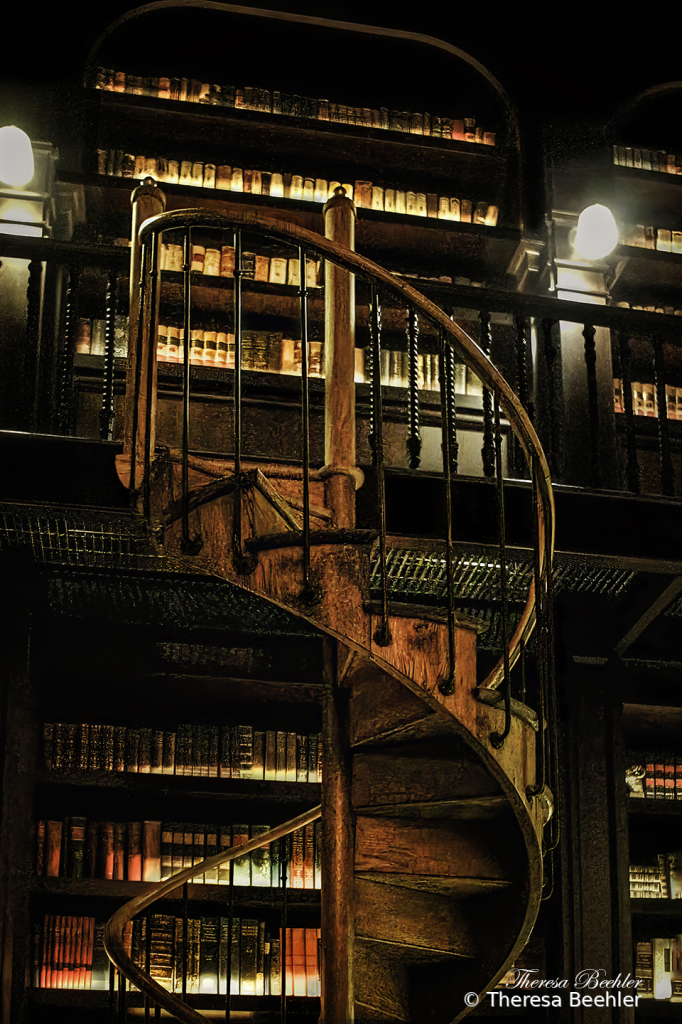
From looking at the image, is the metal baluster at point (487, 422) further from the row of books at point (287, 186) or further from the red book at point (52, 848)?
the red book at point (52, 848)

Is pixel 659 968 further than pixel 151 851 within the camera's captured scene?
Result: Yes

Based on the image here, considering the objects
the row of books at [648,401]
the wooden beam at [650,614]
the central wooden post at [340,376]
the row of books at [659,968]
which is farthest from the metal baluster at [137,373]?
the row of books at [659,968]

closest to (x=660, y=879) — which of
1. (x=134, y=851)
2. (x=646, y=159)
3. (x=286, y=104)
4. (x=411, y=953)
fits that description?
(x=411, y=953)

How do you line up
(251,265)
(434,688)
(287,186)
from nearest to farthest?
(434,688) < (251,265) < (287,186)

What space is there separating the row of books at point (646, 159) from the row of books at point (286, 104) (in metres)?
0.67

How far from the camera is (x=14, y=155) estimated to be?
15.3 ft

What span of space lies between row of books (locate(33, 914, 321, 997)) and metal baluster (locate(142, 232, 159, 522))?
1.72m

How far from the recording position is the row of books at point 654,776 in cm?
427

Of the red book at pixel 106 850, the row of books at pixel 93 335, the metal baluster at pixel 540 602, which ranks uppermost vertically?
the row of books at pixel 93 335

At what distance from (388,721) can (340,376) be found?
3.30ft

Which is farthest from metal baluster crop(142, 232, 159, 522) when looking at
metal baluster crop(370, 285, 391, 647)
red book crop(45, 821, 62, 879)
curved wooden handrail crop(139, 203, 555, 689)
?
red book crop(45, 821, 62, 879)

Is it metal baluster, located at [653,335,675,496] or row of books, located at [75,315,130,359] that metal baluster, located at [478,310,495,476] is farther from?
row of books, located at [75,315,130,359]

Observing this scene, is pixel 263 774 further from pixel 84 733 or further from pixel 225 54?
pixel 225 54

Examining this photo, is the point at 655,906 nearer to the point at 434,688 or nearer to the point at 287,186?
the point at 434,688
